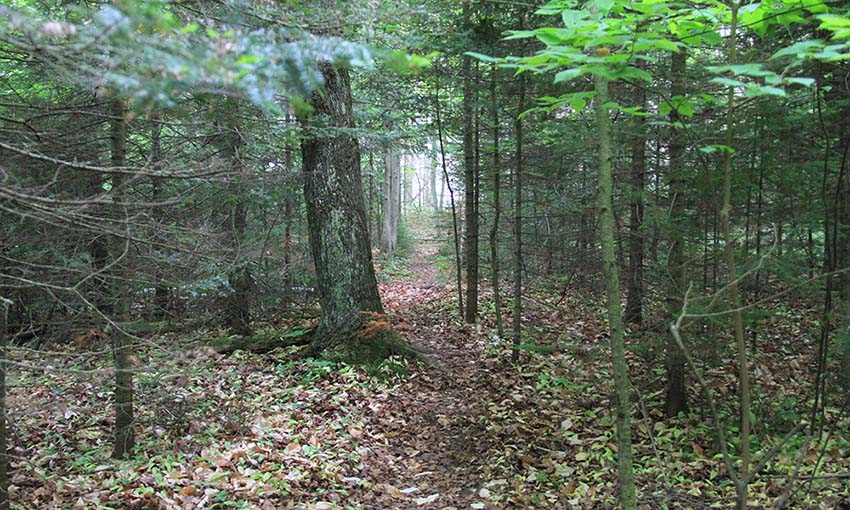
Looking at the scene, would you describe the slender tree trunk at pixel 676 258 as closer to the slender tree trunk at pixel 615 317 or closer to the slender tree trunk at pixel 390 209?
the slender tree trunk at pixel 615 317

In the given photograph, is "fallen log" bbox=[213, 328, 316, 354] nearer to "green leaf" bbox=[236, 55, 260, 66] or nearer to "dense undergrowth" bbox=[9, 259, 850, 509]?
"dense undergrowth" bbox=[9, 259, 850, 509]

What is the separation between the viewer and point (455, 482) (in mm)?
5293

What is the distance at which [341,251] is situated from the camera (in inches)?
316

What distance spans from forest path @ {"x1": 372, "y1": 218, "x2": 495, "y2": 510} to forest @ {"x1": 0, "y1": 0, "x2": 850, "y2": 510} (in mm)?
44

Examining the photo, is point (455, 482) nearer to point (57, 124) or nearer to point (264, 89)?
point (264, 89)

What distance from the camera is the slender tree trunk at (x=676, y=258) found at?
17.0 ft

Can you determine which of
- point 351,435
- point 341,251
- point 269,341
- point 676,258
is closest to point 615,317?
point 676,258

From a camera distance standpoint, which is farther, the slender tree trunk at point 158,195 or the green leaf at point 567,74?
the slender tree trunk at point 158,195

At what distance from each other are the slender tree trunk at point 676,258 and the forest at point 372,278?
0.04 m

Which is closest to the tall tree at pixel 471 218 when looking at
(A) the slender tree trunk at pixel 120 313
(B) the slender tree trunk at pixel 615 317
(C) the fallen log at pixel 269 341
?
(C) the fallen log at pixel 269 341

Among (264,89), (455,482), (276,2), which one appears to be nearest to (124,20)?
(264,89)

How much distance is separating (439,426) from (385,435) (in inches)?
30.4

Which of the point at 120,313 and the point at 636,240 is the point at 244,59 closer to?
the point at 120,313

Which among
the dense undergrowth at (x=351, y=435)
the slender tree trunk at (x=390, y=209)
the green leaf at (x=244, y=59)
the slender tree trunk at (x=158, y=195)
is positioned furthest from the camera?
the slender tree trunk at (x=390, y=209)
